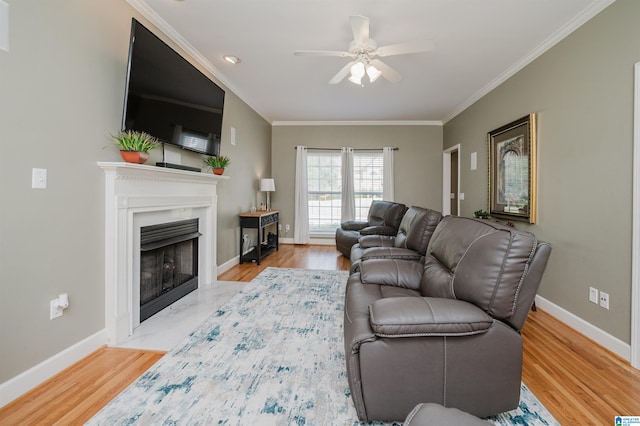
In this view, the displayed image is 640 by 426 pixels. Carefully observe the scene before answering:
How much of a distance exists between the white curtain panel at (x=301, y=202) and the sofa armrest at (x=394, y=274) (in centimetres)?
423

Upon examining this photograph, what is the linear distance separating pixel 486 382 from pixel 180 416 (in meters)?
1.42

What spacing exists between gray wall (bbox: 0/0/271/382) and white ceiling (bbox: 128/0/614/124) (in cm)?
74

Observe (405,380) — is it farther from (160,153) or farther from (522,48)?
(522,48)

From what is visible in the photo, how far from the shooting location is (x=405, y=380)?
1267 mm

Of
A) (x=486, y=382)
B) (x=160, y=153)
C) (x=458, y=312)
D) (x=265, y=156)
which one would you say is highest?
(x=265, y=156)

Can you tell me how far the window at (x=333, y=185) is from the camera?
627 cm

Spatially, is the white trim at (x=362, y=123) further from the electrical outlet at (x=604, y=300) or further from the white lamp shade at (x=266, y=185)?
the electrical outlet at (x=604, y=300)

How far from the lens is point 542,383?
1705 millimetres

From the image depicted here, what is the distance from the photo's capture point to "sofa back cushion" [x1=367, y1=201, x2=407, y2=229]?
4.40 meters

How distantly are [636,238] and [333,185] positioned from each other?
4.88 metres

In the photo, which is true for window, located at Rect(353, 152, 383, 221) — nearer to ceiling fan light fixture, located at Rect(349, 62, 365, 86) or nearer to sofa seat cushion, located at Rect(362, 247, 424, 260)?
ceiling fan light fixture, located at Rect(349, 62, 365, 86)

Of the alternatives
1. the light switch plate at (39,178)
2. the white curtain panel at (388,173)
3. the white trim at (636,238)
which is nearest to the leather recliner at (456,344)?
the white trim at (636,238)

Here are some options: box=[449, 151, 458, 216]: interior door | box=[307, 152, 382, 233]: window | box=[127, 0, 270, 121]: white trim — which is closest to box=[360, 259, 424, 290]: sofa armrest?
box=[127, 0, 270, 121]: white trim

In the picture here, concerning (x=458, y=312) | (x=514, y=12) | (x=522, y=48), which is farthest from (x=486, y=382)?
(x=522, y=48)
